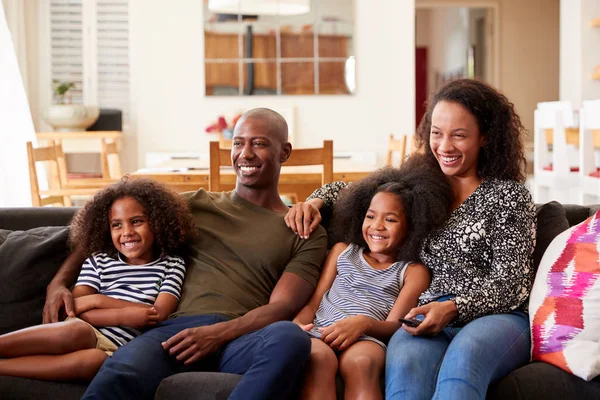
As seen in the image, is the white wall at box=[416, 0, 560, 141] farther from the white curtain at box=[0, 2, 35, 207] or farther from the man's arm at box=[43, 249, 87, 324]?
the man's arm at box=[43, 249, 87, 324]

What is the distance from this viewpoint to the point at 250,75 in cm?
694

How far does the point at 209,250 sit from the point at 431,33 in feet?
34.7

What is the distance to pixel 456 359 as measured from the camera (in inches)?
70.5

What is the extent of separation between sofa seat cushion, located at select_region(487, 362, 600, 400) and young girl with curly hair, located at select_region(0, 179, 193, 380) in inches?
34.5

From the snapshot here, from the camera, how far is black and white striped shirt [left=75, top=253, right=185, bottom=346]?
2.17 metres

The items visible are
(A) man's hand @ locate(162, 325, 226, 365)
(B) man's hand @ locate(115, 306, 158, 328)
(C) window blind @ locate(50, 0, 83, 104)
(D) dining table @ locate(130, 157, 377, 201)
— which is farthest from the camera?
(C) window blind @ locate(50, 0, 83, 104)

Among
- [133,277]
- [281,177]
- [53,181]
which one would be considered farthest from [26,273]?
[53,181]

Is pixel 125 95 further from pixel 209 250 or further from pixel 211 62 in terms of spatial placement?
pixel 209 250

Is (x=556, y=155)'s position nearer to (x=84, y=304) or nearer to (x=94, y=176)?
(x=94, y=176)

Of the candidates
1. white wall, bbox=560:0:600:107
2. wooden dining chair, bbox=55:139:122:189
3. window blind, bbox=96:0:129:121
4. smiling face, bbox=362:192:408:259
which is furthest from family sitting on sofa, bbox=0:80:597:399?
window blind, bbox=96:0:129:121

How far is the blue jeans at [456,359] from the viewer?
1.75m

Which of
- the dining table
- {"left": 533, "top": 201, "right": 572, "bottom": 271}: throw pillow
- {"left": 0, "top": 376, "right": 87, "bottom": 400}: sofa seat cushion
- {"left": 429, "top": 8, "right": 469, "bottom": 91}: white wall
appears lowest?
{"left": 0, "top": 376, "right": 87, "bottom": 400}: sofa seat cushion

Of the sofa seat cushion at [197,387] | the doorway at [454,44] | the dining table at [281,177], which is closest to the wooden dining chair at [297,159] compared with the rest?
the dining table at [281,177]

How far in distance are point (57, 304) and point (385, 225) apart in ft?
2.95
